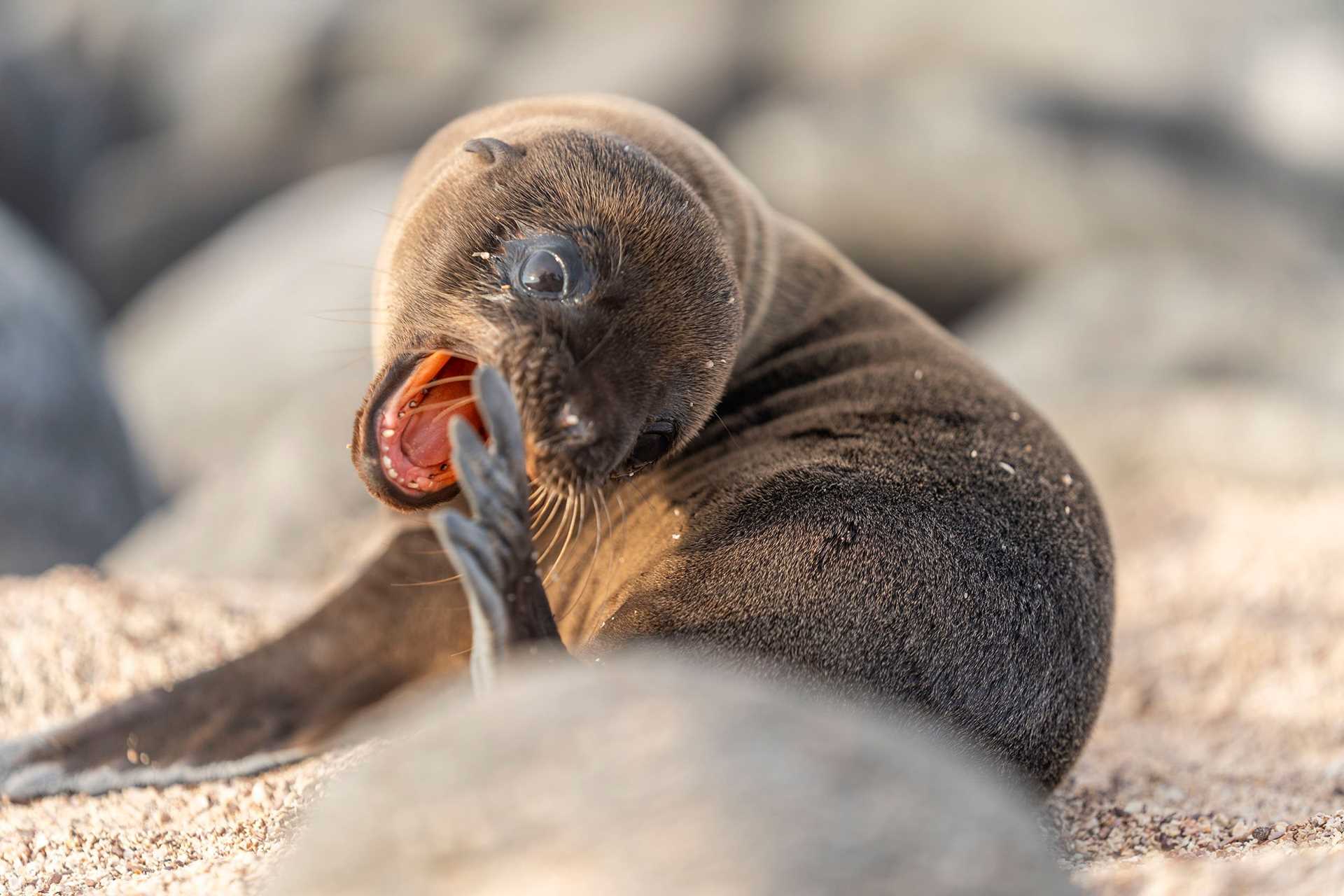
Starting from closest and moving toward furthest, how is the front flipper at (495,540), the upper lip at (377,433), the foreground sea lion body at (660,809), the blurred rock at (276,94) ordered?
1. the foreground sea lion body at (660,809)
2. the front flipper at (495,540)
3. the upper lip at (377,433)
4. the blurred rock at (276,94)

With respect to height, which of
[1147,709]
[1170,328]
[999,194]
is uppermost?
[999,194]

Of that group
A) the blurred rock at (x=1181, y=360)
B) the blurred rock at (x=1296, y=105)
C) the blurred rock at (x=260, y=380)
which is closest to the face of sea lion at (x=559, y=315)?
the blurred rock at (x=260, y=380)

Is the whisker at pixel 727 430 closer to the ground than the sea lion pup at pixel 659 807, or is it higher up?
closer to the ground

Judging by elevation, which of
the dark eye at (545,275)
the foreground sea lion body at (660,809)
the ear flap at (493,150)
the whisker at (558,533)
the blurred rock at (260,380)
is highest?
the ear flap at (493,150)

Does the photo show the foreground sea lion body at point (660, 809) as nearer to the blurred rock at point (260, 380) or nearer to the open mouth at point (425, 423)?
the open mouth at point (425, 423)

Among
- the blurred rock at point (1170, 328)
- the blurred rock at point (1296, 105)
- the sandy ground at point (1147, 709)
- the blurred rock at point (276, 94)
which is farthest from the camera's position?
the blurred rock at point (276, 94)

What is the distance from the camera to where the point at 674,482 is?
112 inches

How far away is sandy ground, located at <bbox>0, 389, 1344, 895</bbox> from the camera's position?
2.10 metres

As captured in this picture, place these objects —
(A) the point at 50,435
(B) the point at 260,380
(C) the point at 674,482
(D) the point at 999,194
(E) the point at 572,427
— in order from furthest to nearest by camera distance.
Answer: (D) the point at 999,194
(B) the point at 260,380
(A) the point at 50,435
(C) the point at 674,482
(E) the point at 572,427

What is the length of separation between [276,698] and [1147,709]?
2.41 m

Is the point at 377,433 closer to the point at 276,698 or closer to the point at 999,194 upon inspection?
the point at 276,698

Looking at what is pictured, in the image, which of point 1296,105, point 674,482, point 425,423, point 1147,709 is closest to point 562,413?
point 425,423

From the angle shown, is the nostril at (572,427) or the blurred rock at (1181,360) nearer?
the nostril at (572,427)

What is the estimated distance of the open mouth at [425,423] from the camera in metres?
2.50
